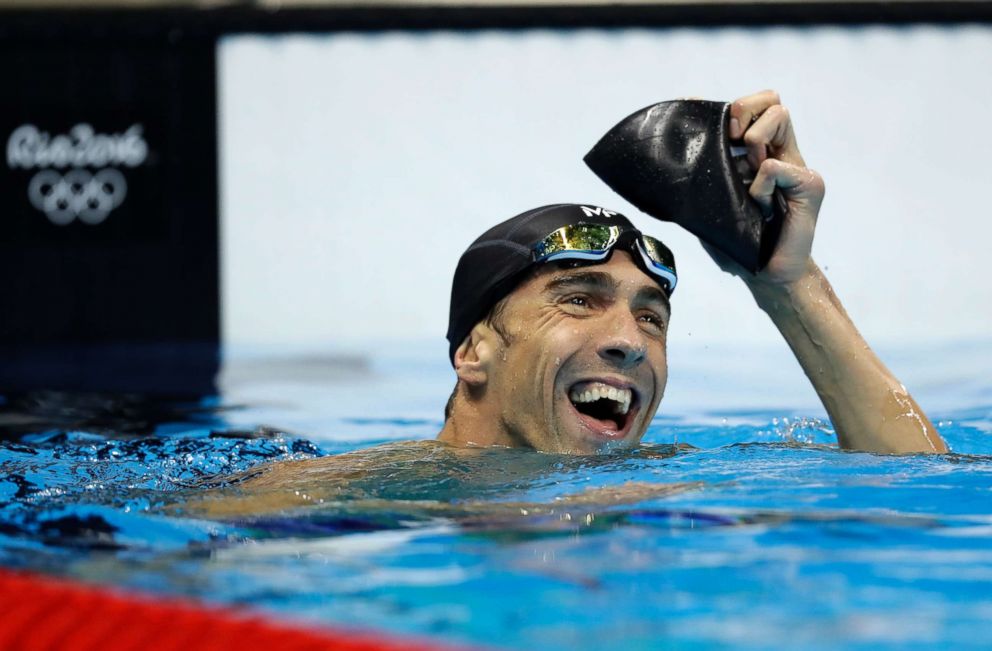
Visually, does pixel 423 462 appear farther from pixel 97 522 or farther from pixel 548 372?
pixel 97 522

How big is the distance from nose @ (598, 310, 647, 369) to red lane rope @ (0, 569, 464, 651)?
158 centimetres

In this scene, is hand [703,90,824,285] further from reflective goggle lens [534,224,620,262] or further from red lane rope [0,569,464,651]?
red lane rope [0,569,464,651]

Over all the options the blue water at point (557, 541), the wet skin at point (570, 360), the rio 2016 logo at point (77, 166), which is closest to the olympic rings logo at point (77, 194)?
the rio 2016 logo at point (77, 166)

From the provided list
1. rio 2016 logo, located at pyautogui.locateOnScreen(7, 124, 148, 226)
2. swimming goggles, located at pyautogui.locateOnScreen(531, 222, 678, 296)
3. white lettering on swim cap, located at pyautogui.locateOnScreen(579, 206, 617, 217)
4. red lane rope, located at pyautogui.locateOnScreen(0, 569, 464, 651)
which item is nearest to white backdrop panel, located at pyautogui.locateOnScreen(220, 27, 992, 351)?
rio 2016 logo, located at pyautogui.locateOnScreen(7, 124, 148, 226)

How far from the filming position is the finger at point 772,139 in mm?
3252

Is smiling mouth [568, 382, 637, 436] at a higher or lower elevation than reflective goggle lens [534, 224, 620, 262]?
lower

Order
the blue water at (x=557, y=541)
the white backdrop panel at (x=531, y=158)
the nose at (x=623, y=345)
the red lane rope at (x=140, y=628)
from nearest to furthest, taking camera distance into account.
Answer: the red lane rope at (x=140, y=628)
the blue water at (x=557, y=541)
the nose at (x=623, y=345)
the white backdrop panel at (x=531, y=158)

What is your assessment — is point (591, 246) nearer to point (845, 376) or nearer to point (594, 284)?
point (594, 284)

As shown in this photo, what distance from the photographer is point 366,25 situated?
25.7 ft

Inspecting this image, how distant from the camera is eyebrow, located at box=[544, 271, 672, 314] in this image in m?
3.31

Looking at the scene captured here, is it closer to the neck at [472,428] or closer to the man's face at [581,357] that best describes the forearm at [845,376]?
the man's face at [581,357]

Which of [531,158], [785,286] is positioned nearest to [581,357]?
[785,286]

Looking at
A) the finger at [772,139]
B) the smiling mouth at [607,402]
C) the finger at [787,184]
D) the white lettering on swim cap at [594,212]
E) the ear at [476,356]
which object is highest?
the finger at [772,139]

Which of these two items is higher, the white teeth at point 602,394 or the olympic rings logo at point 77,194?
the olympic rings logo at point 77,194
